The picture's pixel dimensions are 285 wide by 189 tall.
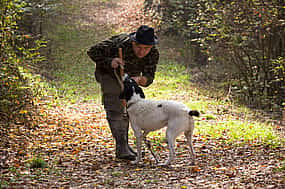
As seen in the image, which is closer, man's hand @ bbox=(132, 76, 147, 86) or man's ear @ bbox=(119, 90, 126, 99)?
man's ear @ bbox=(119, 90, 126, 99)

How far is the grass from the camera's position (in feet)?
25.9

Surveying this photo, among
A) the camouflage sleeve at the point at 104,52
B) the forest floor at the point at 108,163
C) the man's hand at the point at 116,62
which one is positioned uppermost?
the camouflage sleeve at the point at 104,52

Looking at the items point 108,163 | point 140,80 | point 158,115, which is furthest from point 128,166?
point 140,80

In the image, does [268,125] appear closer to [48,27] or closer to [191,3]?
[191,3]

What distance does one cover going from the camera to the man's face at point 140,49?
5.74 m

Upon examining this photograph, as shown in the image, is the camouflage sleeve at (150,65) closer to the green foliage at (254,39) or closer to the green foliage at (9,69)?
the green foliage at (9,69)

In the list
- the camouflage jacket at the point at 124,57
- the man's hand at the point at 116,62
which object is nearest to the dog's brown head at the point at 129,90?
the man's hand at the point at 116,62

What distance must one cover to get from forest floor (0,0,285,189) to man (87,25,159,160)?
1.51 feet

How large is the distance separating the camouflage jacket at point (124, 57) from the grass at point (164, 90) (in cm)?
227

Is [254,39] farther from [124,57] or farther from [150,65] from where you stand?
[124,57]

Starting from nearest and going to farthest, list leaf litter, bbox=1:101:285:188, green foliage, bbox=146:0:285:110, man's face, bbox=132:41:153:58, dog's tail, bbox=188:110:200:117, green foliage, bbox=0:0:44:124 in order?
1. leaf litter, bbox=1:101:285:188
2. dog's tail, bbox=188:110:200:117
3. man's face, bbox=132:41:153:58
4. green foliage, bbox=0:0:44:124
5. green foliage, bbox=146:0:285:110

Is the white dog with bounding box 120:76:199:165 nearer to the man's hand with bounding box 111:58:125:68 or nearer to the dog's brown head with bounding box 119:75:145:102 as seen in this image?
the dog's brown head with bounding box 119:75:145:102

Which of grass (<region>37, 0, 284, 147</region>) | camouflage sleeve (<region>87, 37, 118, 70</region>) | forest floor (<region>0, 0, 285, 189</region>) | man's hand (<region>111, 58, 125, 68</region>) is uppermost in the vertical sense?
camouflage sleeve (<region>87, 37, 118, 70</region>)

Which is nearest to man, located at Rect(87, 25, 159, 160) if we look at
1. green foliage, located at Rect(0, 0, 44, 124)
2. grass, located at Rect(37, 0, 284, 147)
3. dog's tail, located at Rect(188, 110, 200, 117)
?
dog's tail, located at Rect(188, 110, 200, 117)
